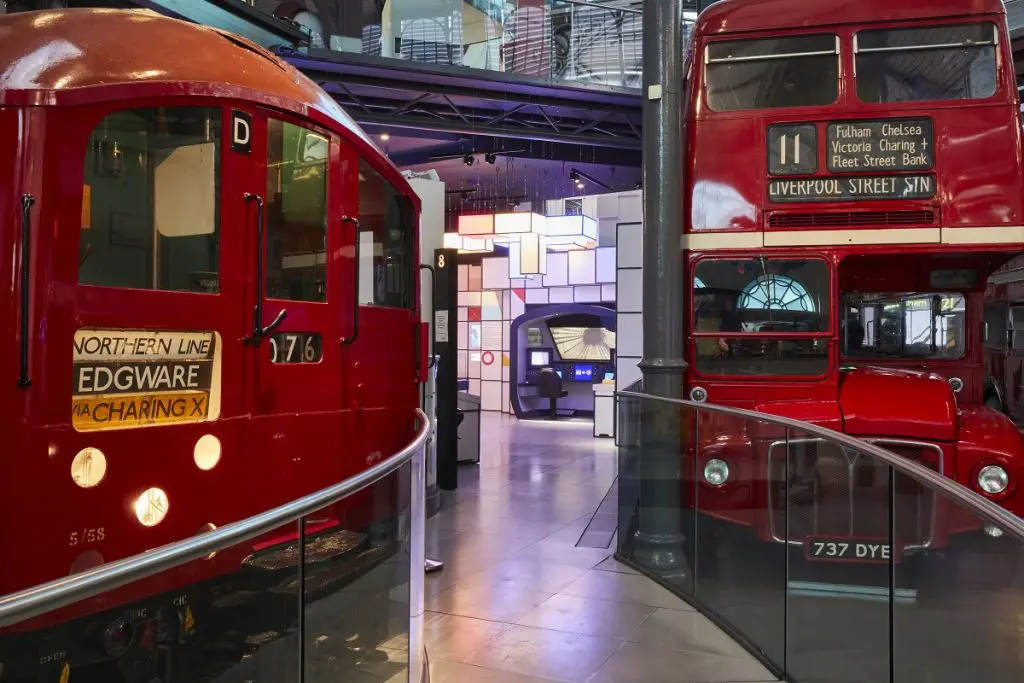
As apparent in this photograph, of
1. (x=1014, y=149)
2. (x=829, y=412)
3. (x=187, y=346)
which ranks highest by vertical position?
(x=1014, y=149)

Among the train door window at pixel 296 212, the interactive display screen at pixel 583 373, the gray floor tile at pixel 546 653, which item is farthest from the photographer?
the interactive display screen at pixel 583 373

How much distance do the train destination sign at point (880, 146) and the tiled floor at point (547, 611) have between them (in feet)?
11.5

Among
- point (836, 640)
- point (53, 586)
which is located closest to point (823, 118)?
point (836, 640)

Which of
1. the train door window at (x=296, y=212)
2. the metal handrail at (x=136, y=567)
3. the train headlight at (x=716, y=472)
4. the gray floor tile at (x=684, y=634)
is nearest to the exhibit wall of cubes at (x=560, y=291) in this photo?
the train headlight at (x=716, y=472)

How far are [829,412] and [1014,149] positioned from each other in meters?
2.40

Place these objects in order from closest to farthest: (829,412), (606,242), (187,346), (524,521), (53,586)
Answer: (53,586) < (187,346) < (829,412) < (524,521) < (606,242)

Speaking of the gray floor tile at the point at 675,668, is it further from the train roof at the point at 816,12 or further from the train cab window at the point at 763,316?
the train roof at the point at 816,12

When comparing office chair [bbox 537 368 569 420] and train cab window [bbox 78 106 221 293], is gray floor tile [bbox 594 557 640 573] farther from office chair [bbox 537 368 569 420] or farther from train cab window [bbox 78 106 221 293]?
office chair [bbox 537 368 569 420]

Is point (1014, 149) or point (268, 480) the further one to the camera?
point (1014, 149)

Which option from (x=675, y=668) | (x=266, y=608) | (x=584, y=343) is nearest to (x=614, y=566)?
(x=675, y=668)

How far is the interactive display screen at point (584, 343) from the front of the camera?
66.5ft

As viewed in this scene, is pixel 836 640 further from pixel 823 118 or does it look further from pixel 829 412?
pixel 823 118

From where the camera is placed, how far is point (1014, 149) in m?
6.29

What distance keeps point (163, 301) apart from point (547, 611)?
3.14 metres
